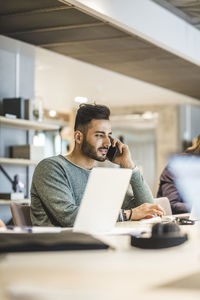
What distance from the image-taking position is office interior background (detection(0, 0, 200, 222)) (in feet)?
16.2

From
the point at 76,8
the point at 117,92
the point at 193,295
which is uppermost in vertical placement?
the point at 76,8

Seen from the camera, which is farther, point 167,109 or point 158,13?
point 167,109

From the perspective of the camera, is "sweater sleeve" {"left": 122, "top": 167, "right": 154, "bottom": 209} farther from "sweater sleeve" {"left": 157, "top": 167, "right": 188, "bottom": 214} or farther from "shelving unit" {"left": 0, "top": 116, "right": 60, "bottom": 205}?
"shelving unit" {"left": 0, "top": 116, "right": 60, "bottom": 205}

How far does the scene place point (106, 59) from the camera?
Result: 6734 millimetres

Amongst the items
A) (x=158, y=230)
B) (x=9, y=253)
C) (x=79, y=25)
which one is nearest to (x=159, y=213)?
(x=158, y=230)

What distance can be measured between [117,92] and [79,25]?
471 cm

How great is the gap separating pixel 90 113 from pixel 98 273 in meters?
1.98

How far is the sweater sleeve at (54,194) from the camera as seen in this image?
2.60 meters

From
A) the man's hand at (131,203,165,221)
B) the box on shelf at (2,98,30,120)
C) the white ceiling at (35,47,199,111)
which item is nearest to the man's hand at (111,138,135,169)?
the man's hand at (131,203,165,221)

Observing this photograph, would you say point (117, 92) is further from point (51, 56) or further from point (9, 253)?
point (9, 253)

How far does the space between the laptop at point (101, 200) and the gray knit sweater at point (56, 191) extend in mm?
471

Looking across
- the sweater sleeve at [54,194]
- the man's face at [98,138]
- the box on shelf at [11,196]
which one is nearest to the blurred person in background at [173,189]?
the man's face at [98,138]

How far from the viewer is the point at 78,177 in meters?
2.96

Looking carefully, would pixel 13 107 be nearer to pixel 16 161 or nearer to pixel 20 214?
pixel 16 161
